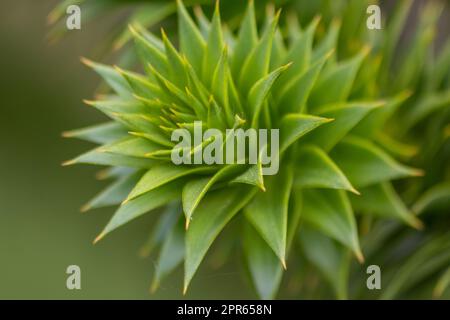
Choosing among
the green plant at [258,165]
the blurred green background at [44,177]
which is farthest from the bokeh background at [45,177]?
the green plant at [258,165]

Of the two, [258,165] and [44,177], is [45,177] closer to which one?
[44,177]

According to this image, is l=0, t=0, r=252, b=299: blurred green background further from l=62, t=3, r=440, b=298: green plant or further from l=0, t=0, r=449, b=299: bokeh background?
l=62, t=3, r=440, b=298: green plant

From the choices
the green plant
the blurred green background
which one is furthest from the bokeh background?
the green plant

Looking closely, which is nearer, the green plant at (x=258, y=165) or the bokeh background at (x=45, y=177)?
the green plant at (x=258, y=165)

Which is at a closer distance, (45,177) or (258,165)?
(258,165)

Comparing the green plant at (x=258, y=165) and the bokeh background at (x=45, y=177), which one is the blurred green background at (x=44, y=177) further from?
the green plant at (x=258, y=165)

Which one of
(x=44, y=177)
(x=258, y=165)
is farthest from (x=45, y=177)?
(x=258, y=165)
